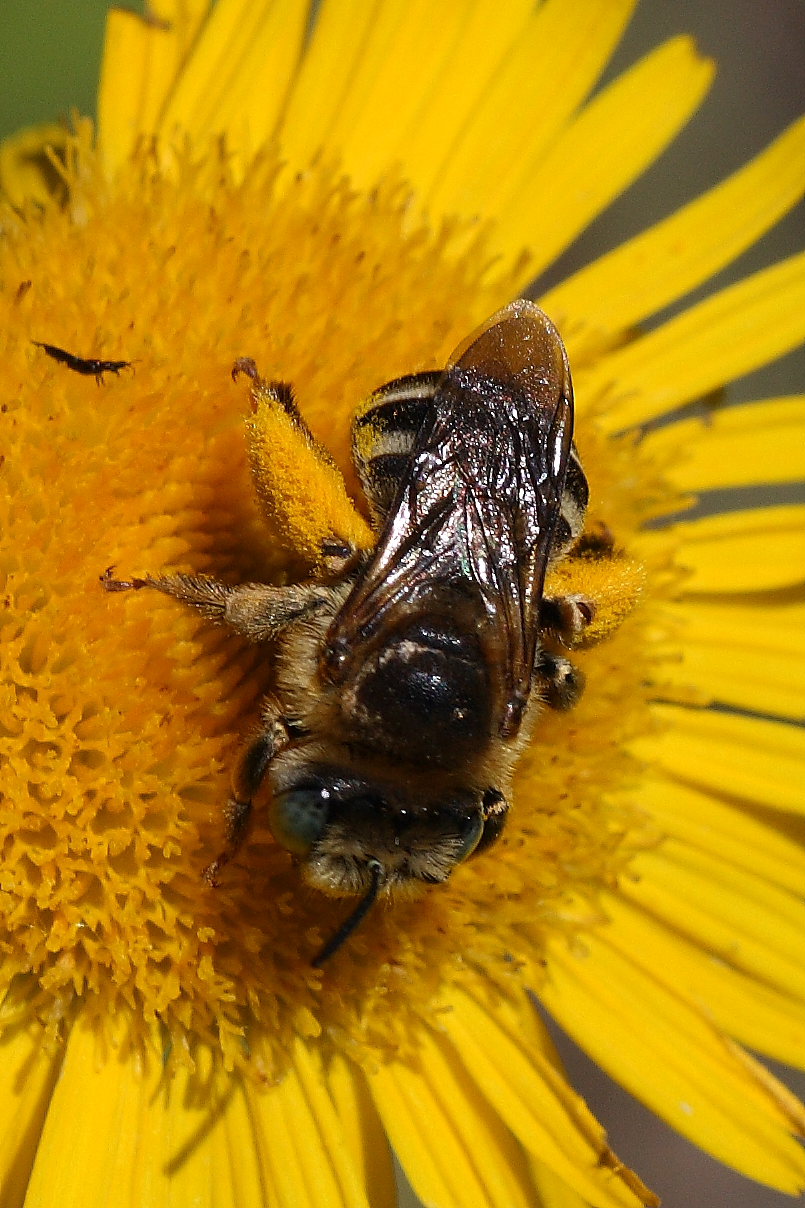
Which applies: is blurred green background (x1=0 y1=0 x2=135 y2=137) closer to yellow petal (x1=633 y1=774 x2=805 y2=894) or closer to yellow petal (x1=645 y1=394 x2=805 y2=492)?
yellow petal (x1=645 y1=394 x2=805 y2=492)

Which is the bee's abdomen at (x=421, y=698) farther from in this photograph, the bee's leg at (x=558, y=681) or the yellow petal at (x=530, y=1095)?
the yellow petal at (x=530, y=1095)

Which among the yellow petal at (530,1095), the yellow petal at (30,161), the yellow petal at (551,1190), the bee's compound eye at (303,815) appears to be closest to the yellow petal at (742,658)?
the yellow petal at (530,1095)

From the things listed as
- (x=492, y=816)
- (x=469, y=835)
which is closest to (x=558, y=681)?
(x=492, y=816)

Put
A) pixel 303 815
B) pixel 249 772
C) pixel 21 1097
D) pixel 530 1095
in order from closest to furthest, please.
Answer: pixel 303 815 < pixel 249 772 < pixel 21 1097 < pixel 530 1095

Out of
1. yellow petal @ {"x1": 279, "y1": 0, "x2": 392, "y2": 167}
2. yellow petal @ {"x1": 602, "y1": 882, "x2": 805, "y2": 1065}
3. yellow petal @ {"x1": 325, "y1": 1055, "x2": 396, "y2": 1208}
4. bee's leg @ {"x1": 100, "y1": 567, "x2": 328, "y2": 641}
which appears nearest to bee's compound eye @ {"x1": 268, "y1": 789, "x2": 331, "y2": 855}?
bee's leg @ {"x1": 100, "y1": 567, "x2": 328, "y2": 641}

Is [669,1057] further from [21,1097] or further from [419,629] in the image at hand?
[419,629]
